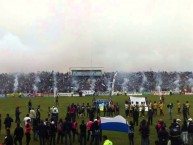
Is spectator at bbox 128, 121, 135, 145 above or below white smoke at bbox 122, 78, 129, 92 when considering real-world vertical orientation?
below

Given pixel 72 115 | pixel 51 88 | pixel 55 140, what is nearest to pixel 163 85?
pixel 51 88

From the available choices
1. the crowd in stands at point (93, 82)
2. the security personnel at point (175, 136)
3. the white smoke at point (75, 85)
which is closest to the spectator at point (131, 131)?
the security personnel at point (175, 136)

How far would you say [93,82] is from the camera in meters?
117

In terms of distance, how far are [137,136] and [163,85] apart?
86817 millimetres

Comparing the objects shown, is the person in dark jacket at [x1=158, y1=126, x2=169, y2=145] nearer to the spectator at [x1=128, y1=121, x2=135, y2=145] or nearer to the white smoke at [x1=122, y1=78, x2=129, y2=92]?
the spectator at [x1=128, y1=121, x2=135, y2=145]

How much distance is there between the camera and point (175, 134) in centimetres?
1969

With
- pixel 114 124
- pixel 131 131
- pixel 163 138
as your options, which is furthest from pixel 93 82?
pixel 163 138

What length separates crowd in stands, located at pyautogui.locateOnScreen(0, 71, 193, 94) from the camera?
10756 cm

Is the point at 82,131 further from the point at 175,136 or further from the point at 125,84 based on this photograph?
the point at 125,84

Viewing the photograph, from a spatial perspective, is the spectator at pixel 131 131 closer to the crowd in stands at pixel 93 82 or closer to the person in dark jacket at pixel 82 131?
the person in dark jacket at pixel 82 131

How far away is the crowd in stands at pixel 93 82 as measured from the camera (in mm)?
107562

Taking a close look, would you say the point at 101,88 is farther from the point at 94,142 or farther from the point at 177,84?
the point at 94,142

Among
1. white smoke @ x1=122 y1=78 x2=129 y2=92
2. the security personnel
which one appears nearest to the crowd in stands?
white smoke @ x1=122 y1=78 x2=129 y2=92

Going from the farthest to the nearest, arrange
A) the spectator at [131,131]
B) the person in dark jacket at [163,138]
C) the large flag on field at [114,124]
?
the large flag on field at [114,124] → the spectator at [131,131] → the person in dark jacket at [163,138]
